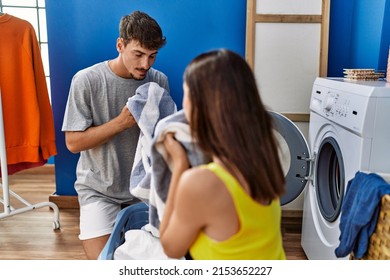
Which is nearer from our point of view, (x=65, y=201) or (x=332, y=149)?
(x=332, y=149)

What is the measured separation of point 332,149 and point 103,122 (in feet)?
2.66

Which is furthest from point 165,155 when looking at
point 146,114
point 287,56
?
point 287,56

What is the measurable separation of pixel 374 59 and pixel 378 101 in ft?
1.68

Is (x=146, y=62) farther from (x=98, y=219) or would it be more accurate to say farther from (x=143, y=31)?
(x=98, y=219)

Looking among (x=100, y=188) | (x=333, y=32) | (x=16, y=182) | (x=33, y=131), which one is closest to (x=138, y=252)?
(x=100, y=188)

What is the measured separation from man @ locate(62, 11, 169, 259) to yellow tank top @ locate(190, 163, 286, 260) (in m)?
0.67

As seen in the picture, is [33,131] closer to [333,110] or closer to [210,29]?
[210,29]

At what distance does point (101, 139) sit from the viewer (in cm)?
126

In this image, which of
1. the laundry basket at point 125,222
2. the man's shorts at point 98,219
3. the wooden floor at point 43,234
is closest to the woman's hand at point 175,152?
the laundry basket at point 125,222

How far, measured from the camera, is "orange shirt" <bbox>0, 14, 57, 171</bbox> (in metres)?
1.62

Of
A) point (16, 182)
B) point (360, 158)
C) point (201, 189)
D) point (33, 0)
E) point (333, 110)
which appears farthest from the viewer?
point (16, 182)

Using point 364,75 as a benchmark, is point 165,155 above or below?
below

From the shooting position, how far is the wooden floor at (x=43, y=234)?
1549 millimetres

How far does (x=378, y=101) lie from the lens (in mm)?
1088
